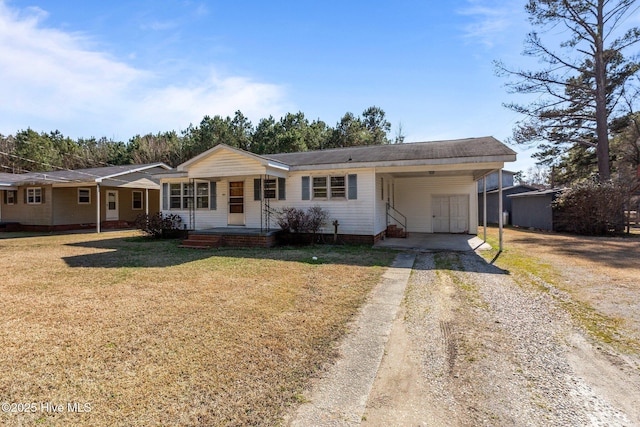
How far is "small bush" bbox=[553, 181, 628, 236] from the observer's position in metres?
→ 14.9

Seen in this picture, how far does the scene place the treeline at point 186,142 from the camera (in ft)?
116

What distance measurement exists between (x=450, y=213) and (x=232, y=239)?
35.3ft

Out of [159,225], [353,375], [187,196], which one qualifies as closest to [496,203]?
[187,196]

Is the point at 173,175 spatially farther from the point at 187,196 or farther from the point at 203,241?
the point at 203,241

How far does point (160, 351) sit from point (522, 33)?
24.6m

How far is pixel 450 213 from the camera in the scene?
15.9m

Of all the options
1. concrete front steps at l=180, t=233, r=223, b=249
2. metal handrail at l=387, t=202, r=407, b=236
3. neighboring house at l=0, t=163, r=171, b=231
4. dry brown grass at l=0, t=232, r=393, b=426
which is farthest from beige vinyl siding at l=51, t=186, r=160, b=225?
metal handrail at l=387, t=202, r=407, b=236

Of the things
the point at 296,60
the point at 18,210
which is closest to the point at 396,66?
the point at 296,60

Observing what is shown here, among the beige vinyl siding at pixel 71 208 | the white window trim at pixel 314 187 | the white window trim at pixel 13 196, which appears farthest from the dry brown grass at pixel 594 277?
the white window trim at pixel 13 196

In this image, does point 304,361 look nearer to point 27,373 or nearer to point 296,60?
point 27,373

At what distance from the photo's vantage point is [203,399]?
2545mm

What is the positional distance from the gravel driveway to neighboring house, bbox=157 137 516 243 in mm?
6671

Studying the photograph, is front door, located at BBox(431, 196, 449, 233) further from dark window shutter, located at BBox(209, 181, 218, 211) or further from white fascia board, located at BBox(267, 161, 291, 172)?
dark window shutter, located at BBox(209, 181, 218, 211)

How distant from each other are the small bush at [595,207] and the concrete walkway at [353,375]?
1551 cm
